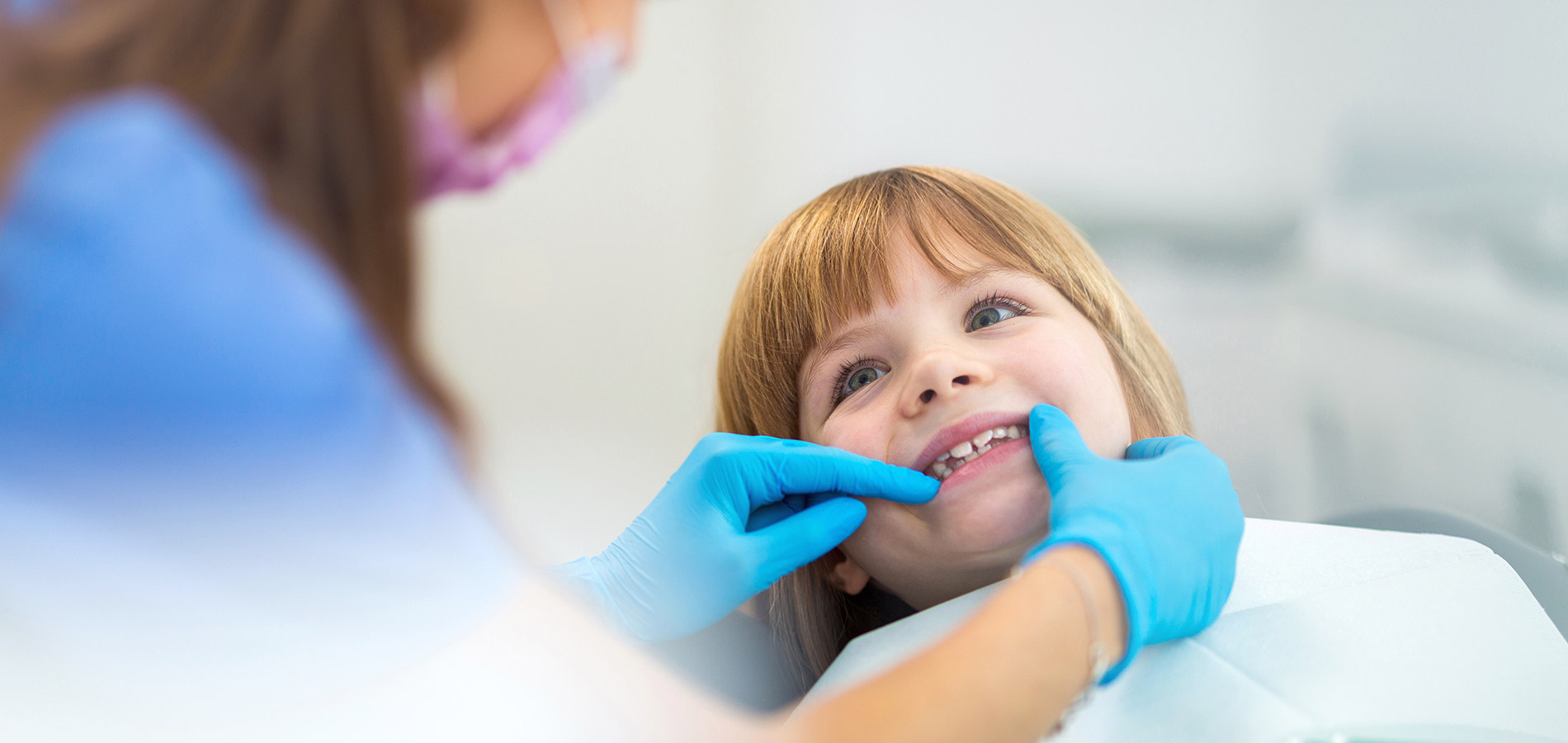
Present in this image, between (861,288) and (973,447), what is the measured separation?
0.22 meters

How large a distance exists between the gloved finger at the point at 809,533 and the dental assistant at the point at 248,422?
0.42 metres

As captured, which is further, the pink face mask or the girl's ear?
the girl's ear

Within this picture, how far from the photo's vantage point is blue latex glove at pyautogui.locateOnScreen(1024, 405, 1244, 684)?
2.27ft

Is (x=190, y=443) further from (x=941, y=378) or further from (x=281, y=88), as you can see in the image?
(x=941, y=378)

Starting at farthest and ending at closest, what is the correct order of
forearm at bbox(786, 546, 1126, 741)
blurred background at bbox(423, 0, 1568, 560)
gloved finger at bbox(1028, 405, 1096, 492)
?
blurred background at bbox(423, 0, 1568, 560), gloved finger at bbox(1028, 405, 1096, 492), forearm at bbox(786, 546, 1126, 741)

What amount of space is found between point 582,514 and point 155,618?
130cm

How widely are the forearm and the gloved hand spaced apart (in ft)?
0.94

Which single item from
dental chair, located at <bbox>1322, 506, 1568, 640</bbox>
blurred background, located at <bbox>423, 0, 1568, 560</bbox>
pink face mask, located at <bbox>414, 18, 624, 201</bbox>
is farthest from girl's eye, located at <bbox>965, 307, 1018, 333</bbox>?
blurred background, located at <bbox>423, 0, 1568, 560</bbox>

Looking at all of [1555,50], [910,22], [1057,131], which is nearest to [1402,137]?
[1555,50]

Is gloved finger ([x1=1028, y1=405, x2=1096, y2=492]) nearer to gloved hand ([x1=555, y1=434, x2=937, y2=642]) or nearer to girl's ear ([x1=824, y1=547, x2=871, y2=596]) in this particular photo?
gloved hand ([x1=555, y1=434, x2=937, y2=642])

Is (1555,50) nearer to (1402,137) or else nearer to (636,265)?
(1402,137)

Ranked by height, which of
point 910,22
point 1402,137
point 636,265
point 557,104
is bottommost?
point 1402,137

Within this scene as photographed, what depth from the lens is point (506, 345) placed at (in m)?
1.64

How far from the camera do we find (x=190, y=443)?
1.37 ft
